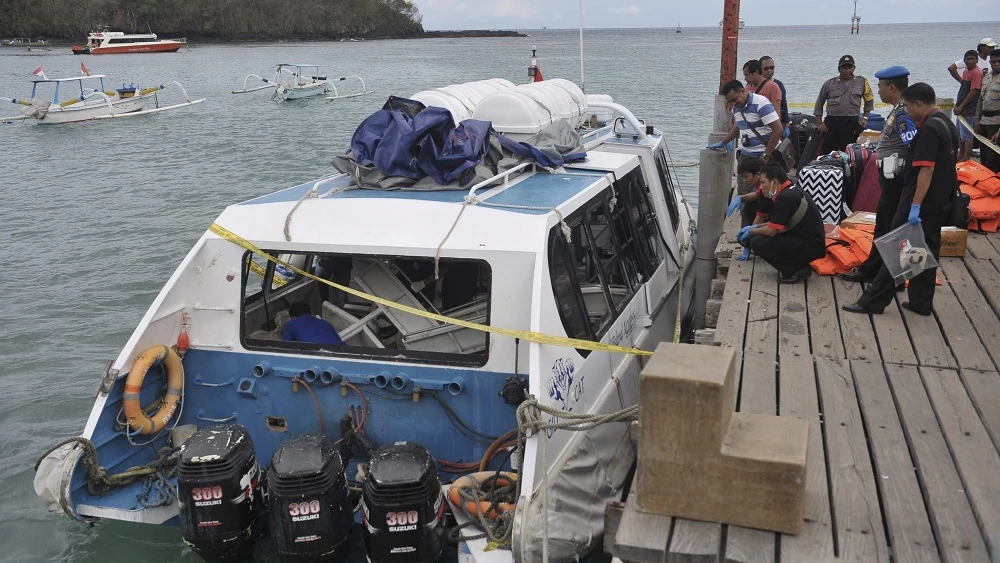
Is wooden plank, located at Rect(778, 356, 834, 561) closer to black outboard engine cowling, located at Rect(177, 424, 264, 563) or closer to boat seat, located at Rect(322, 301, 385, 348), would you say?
boat seat, located at Rect(322, 301, 385, 348)

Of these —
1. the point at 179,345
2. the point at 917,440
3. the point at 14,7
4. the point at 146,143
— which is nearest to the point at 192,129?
the point at 146,143

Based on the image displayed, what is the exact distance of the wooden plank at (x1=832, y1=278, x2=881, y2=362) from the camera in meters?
5.48

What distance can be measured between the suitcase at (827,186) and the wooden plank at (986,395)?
4546mm

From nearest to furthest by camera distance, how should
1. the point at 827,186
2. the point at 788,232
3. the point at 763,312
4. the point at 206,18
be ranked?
the point at 763,312, the point at 788,232, the point at 827,186, the point at 206,18

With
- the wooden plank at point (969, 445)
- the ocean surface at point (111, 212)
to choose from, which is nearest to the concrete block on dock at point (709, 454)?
the wooden plank at point (969, 445)

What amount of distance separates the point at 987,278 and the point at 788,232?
5.43ft

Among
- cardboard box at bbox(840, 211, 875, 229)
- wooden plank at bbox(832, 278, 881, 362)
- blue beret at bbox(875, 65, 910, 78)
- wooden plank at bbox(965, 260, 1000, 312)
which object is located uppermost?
blue beret at bbox(875, 65, 910, 78)

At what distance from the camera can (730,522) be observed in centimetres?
347

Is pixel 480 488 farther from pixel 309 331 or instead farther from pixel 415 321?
pixel 309 331

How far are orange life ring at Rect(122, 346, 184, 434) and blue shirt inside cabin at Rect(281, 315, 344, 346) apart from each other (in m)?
0.71

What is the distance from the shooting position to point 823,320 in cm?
613

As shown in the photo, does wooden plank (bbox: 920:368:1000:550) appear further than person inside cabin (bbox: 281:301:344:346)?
No

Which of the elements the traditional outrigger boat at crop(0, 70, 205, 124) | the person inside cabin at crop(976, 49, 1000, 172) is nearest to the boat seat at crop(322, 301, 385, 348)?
the person inside cabin at crop(976, 49, 1000, 172)

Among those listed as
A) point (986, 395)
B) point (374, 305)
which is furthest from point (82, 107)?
point (986, 395)
